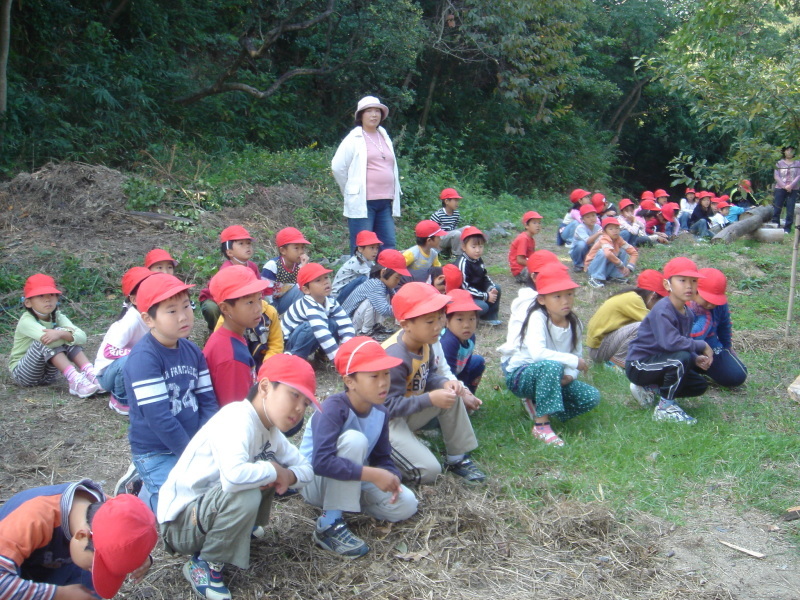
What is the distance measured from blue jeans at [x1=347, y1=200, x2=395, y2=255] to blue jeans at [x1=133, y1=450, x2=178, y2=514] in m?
4.11

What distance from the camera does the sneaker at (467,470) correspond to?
12.7 feet

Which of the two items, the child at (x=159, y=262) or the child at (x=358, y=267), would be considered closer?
the child at (x=159, y=262)

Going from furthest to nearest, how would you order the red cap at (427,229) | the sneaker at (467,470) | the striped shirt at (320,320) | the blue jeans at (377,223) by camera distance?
the red cap at (427,229)
the blue jeans at (377,223)
the striped shirt at (320,320)
the sneaker at (467,470)

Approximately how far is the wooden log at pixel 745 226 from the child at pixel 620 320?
724 cm

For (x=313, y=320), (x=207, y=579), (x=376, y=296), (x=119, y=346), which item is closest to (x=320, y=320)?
(x=313, y=320)

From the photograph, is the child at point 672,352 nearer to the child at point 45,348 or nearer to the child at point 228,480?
the child at point 228,480

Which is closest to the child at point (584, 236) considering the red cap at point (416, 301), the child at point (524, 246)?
the child at point (524, 246)

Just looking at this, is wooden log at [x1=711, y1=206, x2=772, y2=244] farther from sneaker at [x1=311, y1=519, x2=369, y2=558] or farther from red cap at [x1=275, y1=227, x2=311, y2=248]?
sneaker at [x1=311, y1=519, x2=369, y2=558]

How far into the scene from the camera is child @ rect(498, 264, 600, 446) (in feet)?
14.2

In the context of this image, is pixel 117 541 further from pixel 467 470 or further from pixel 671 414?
pixel 671 414

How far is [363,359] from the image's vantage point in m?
3.17

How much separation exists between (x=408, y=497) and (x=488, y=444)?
1.10 m

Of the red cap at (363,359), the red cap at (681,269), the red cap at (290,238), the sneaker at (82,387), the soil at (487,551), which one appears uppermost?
the red cap at (363,359)

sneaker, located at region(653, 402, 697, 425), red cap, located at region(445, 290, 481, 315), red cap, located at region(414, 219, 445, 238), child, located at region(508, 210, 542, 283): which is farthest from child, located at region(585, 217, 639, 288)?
red cap, located at region(445, 290, 481, 315)
